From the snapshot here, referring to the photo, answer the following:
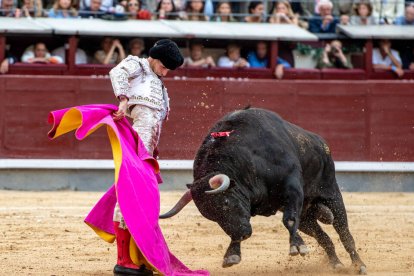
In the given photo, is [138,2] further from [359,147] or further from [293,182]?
[293,182]

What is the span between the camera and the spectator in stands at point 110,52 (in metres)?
11.6

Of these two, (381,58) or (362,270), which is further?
(381,58)

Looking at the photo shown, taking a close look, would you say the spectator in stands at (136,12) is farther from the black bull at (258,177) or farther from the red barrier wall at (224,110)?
the black bull at (258,177)

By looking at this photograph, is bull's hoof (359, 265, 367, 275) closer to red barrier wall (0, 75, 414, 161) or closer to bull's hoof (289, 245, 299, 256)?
bull's hoof (289, 245, 299, 256)

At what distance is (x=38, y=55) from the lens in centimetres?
1157

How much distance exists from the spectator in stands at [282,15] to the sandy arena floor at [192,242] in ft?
9.59

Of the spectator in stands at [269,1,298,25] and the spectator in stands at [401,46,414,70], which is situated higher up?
the spectator in stands at [269,1,298,25]

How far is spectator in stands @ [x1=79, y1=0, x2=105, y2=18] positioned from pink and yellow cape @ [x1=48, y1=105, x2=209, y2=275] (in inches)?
244

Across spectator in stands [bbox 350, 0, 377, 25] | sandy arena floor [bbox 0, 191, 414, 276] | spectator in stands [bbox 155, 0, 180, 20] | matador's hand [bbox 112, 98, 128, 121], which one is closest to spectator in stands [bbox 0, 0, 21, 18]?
spectator in stands [bbox 155, 0, 180, 20]

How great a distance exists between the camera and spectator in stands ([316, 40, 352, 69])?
12391 mm

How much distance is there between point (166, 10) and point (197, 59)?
0.68 meters

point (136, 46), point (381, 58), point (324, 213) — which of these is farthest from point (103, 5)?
point (324, 213)

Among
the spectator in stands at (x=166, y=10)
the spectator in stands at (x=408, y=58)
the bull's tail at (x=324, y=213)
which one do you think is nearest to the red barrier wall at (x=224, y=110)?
the spectator in stands at (x=408, y=58)

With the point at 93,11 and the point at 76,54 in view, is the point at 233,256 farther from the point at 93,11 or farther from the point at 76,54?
the point at 93,11
